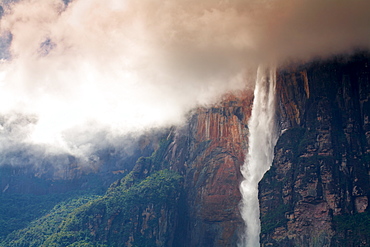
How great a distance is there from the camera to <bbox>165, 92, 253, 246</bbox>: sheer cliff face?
514 feet

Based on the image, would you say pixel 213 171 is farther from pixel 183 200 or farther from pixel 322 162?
pixel 322 162

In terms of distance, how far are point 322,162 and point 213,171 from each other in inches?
1836

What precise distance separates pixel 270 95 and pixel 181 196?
43085 millimetres

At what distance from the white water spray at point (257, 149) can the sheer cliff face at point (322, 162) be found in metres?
11.9

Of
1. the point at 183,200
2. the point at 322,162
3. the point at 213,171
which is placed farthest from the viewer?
the point at 183,200

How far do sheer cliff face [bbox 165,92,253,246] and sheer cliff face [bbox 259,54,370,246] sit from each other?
86.7 feet

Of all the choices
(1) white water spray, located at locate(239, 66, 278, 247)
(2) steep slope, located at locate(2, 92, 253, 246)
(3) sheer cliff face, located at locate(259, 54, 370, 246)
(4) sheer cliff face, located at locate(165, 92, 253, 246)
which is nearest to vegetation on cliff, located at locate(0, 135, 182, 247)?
(2) steep slope, located at locate(2, 92, 253, 246)

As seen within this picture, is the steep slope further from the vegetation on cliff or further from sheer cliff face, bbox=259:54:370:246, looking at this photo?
sheer cliff face, bbox=259:54:370:246

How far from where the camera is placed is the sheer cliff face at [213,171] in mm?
156625

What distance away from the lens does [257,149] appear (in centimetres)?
15462

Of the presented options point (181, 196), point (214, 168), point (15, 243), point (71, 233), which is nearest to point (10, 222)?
point (15, 243)

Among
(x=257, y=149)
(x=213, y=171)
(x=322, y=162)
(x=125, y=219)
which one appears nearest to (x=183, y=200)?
(x=213, y=171)

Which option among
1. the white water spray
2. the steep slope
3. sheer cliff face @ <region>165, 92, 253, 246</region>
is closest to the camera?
the white water spray

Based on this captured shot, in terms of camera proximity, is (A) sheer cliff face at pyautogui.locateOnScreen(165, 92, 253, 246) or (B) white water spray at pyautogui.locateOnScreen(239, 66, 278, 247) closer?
(B) white water spray at pyautogui.locateOnScreen(239, 66, 278, 247)
